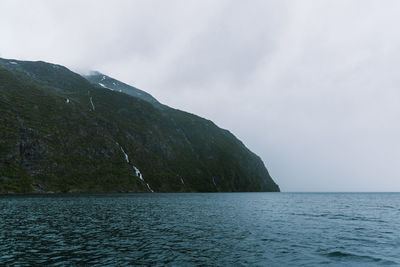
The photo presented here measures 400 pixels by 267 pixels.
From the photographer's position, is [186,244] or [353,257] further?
[186,244]

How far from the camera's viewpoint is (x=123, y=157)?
592 ft

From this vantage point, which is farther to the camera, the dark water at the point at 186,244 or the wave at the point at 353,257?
the wave at the point at 353,257

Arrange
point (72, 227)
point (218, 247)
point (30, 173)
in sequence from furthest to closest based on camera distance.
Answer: point (30, 173), point (72, 227), point (218, 247)

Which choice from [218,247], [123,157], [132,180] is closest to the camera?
[218,247]

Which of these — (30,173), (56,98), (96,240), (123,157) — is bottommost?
(96,240)

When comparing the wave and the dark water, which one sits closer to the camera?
the dark water

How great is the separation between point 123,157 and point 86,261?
16727 centimetres

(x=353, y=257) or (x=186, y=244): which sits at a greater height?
(x=353, y=257)

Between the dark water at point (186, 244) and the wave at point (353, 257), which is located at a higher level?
the wave at point (353, 257)

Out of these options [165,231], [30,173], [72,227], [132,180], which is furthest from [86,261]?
[132,180]

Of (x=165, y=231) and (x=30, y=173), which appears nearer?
(x=165, y=231)

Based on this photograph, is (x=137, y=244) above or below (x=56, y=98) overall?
below

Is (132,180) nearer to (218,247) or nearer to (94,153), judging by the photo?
(94,153)

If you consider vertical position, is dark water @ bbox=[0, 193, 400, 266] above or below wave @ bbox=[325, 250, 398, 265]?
below
